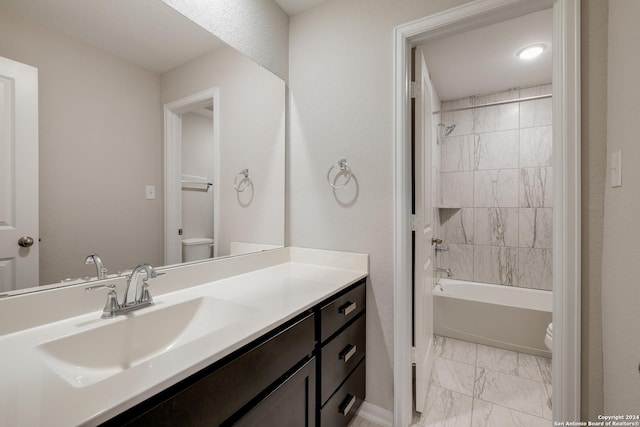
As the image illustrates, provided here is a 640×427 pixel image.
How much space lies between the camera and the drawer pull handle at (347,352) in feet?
4.15

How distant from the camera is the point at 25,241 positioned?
82 centimetres

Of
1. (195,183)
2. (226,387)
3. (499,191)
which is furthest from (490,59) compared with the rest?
(226,387)

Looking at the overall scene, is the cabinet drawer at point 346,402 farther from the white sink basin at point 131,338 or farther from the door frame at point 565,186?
the door frame at point 565,186

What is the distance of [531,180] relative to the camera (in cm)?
279

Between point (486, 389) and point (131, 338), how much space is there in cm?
204

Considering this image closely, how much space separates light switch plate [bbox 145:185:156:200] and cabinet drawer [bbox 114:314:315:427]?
0.73m

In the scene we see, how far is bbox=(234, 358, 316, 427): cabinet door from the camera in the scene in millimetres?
801

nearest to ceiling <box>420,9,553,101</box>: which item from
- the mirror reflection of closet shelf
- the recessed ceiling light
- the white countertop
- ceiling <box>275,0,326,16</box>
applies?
the recessed ceiling light

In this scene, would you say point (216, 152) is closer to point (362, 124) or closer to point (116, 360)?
point (362, 124)

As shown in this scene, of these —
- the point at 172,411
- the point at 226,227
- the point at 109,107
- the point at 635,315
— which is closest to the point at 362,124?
the point at 226,227

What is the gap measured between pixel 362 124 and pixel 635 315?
1.29m

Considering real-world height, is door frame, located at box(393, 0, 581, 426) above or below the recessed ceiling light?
below

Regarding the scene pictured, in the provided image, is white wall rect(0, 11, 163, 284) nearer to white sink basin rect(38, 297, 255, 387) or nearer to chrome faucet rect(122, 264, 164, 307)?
chrome faucet rect(122, 264, 164, 307)

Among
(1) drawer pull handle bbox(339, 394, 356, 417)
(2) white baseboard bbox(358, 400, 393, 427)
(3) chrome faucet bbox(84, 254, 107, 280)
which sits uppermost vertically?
(3) chrome faucet bbox(84, 254, 107, 280)
